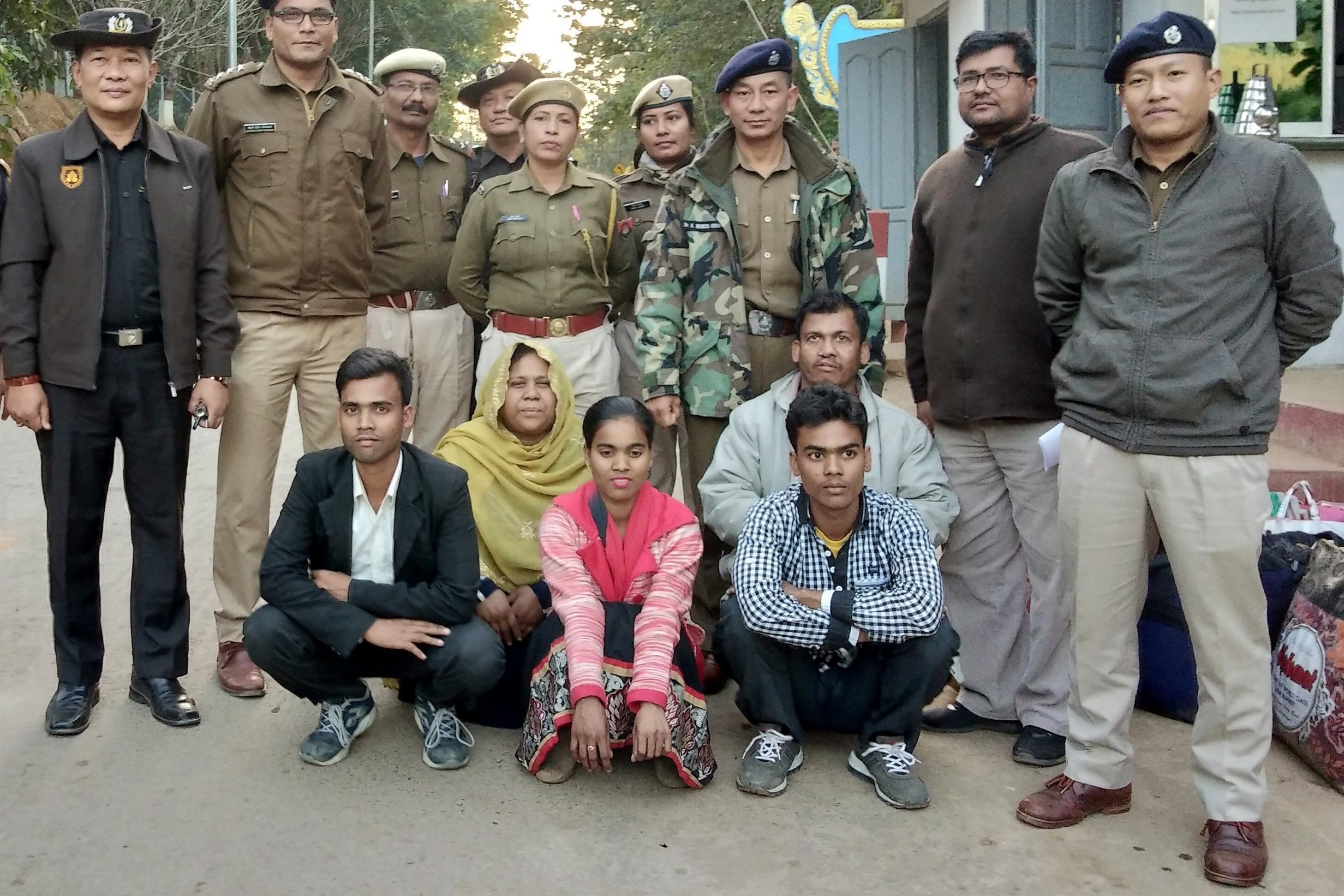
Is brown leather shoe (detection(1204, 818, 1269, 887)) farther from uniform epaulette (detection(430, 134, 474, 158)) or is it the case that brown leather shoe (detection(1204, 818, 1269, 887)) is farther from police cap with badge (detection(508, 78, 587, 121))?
uniform epaulette (detection(430, 134, 474, 158))

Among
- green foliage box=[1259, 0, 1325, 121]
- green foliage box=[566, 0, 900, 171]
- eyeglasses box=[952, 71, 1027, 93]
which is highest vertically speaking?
green foliage box=[566, 0, 900, 171]

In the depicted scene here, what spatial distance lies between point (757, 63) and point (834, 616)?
1.90 meters

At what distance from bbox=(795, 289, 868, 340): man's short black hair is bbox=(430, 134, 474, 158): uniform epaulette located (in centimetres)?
227

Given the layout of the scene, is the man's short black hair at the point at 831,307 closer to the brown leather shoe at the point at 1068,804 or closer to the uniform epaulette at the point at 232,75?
the brown leather shoe at the point at 1068,804

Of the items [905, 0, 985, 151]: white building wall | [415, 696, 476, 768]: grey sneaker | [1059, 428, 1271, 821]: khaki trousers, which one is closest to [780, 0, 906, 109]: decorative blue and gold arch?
[905, 0, 985, 151]: white building wall

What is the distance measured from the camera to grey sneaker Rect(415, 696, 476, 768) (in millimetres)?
3865

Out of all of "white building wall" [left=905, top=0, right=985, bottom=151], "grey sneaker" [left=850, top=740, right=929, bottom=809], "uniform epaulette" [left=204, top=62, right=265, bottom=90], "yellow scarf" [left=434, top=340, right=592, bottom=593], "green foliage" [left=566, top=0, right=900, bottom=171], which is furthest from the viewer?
"green foliage" [left=566, top=0, right=900, bottom=171]

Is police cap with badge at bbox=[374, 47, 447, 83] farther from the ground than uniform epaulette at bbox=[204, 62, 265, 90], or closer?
farther from the ground

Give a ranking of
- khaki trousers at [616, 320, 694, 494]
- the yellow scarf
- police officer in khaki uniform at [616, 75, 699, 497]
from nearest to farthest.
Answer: the yellow scarf
khaki trousers at [616, 320, 694, 494]
police officer in khaki uniform at [616, 75, 699, 497]

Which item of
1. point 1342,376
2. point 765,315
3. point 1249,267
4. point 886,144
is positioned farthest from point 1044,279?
point 886,144

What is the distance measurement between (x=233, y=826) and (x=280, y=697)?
102 cm

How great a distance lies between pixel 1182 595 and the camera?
3357 millimetres

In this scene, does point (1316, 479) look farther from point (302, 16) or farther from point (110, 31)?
point (110, 31)

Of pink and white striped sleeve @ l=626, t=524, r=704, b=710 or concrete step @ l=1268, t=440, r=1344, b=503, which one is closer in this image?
pink and white striped sleeve @ l=626, t=524, r=704, b=710
